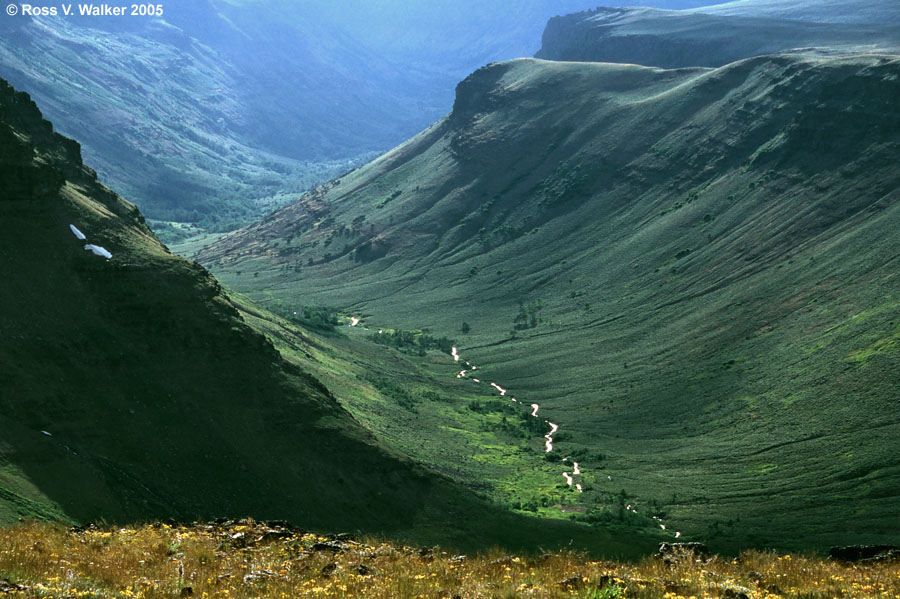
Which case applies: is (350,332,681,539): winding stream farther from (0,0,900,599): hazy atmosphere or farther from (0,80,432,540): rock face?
(0,80,432,540): rock face

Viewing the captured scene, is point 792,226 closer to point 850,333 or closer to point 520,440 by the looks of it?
point 850,333

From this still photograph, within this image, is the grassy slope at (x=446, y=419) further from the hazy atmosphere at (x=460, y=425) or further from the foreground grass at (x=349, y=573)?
the foreground grass at (x=349, y=573)

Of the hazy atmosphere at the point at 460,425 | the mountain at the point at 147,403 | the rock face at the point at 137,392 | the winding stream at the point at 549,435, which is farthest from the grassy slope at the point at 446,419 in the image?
the rock face at the point at 137,392

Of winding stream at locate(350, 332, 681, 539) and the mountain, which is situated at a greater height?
the mountain

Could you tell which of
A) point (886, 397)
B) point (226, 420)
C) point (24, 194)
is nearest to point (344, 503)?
point (226, 420)

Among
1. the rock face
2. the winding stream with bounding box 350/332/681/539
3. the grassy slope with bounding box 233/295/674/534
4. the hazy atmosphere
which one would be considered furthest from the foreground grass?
the winding stream with bounding box 350/332/681/539

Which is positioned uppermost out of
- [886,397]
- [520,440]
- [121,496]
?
[121,496]
